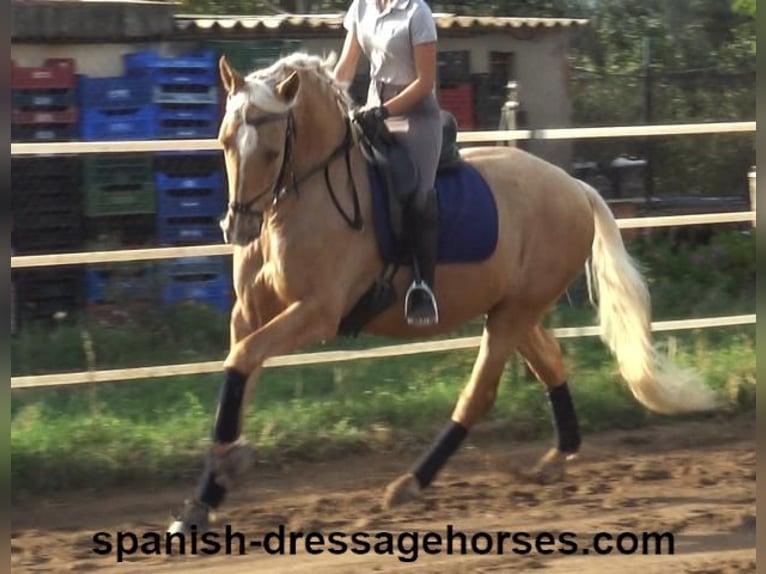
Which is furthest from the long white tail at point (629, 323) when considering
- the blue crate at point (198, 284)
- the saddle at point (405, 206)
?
the blue crate at point (198, 284)

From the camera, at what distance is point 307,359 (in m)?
7.34

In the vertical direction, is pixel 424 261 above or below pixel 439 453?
above

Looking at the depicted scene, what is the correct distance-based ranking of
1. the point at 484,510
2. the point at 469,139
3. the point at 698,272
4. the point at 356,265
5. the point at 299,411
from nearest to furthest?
the point at 356,265 < the point at 484,510 < the point at 299,411 < the point at 469,139 < the point at 698,272

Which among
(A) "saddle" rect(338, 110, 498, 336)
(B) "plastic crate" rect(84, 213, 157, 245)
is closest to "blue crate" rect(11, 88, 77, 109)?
(B) "plastic crate" rect(84, 213, 157, 245)

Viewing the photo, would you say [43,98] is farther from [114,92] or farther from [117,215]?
[117,215]

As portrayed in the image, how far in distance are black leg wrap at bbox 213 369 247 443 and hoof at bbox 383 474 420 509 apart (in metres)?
0.86

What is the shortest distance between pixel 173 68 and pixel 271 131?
4.55 meters

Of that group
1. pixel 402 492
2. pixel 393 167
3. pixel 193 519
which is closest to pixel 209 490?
pixel 193 519

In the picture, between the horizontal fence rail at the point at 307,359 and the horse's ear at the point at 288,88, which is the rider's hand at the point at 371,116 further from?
the horizontal fence rail at the point at 307,359

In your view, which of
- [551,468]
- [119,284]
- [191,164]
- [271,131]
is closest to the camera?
[271,131]

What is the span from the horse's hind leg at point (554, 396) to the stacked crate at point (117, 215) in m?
2.95

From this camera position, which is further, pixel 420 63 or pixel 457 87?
pixel 457 87

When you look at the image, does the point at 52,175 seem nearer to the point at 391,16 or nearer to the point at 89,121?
the point at 89,121

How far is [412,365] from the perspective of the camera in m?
8.55
